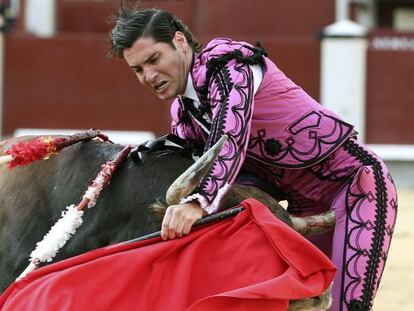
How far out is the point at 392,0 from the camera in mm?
14344

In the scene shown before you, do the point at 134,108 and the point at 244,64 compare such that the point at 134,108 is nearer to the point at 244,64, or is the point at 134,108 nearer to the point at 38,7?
the point at 38,7

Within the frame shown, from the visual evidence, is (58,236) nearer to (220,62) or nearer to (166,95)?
(166,95)

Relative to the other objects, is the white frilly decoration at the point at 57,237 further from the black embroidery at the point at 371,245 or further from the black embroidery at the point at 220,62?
the black embroidery at the point at 371,245

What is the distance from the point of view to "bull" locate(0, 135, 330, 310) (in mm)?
2375

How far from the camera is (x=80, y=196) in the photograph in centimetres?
252

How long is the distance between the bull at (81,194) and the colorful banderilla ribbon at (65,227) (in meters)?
0.03

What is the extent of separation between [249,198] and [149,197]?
9.4 inches

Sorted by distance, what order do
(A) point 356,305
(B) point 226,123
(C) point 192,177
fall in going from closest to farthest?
1. (C) point 192,177
2. (B) point 226,123
3. (A) point 356,305

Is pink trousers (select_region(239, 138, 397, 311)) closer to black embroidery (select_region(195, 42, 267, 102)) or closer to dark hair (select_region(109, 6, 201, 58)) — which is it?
black embroidery (select_region(195, 42, 267, 102))

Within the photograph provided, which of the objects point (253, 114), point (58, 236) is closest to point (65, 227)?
point (58, 236)

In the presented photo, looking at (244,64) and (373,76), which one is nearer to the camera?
(244,64)

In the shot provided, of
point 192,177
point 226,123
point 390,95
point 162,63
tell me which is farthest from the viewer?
point 390,95

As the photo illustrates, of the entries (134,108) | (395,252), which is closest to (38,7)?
(134,108)

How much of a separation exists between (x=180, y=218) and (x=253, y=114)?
394 millimetres
